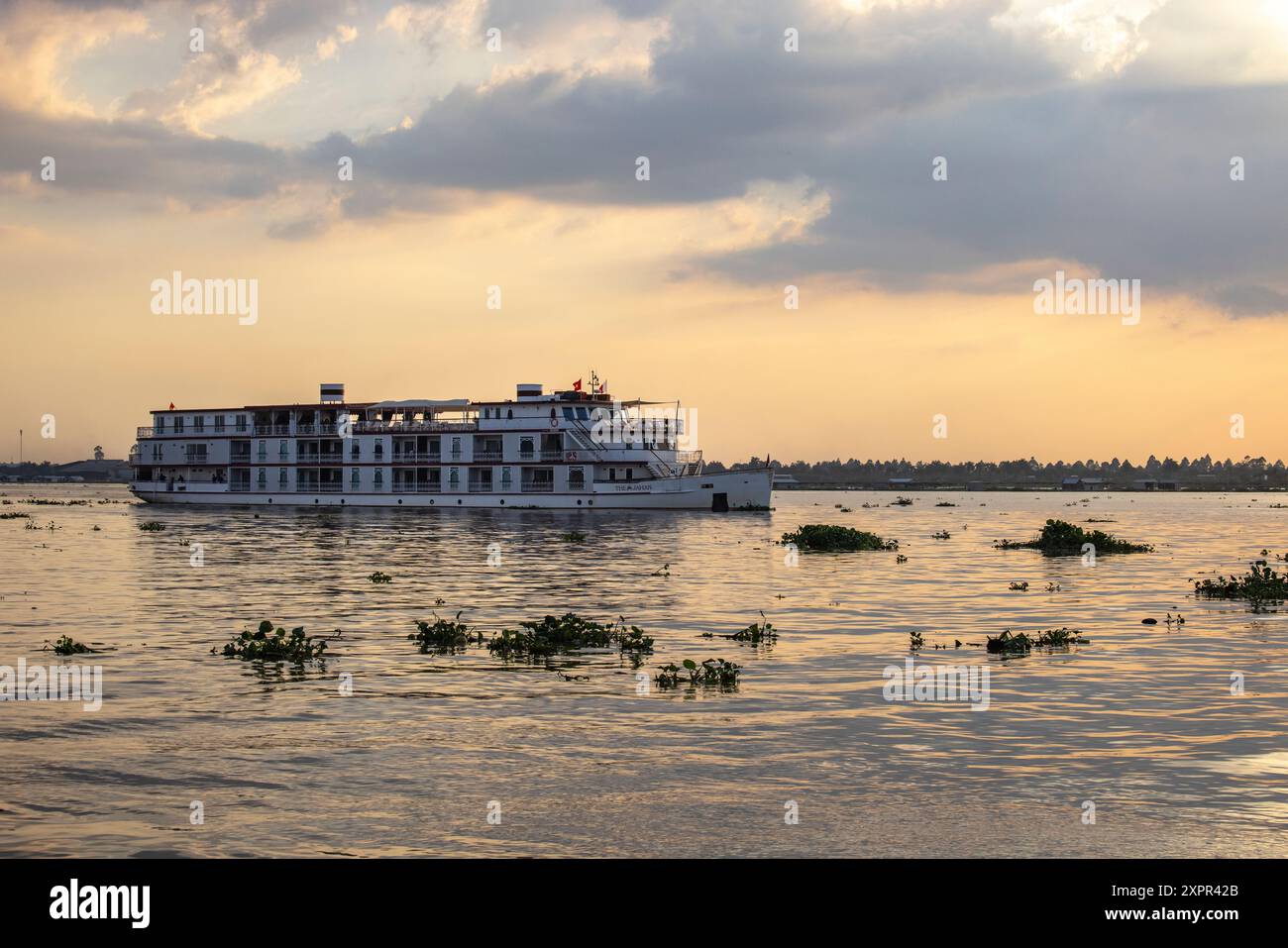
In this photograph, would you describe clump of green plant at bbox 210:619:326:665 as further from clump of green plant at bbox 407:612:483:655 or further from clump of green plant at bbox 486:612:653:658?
clump of green plant at bbox 486:612:653:658

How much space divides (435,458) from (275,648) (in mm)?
83682

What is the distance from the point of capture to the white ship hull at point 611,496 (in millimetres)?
93750

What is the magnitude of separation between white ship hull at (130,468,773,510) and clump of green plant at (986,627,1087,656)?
223ft

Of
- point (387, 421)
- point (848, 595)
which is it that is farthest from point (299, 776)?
point (387, 421)

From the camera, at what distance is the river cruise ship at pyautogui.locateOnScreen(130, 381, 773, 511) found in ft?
314

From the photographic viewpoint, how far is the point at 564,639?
2297 cm

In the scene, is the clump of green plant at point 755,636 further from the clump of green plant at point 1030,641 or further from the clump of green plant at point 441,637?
the clump of green plant at point 441,637

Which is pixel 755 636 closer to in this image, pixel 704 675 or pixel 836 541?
pixel 704 675

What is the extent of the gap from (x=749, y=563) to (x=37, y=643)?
27.9 m

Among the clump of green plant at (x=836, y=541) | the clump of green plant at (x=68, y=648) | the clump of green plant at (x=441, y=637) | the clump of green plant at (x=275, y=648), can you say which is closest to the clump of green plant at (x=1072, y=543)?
the clump of green plant at (x=836, y=541)

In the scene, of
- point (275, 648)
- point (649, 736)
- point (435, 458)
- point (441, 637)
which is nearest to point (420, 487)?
point (435, 458)

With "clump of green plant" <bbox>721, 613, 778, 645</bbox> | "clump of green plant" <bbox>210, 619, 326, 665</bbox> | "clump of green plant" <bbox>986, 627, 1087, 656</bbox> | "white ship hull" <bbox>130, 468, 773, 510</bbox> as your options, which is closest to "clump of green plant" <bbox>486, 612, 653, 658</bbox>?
"clump of green plant" <bbox>721, 613, 778, 645</bbox>
